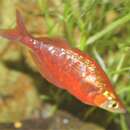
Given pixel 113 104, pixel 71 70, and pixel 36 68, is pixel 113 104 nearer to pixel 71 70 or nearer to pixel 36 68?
pixel 71 70

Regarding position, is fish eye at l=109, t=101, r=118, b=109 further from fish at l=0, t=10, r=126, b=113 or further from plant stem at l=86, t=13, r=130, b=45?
plant stem at l=86, t=13, r=130, b=45

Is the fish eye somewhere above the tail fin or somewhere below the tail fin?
below

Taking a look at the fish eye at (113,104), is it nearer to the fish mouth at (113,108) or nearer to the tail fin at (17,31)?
the fish mouth at (113,108)

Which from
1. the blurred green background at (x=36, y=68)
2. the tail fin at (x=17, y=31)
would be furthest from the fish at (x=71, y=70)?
the blurred green background at (x=36, y=68)

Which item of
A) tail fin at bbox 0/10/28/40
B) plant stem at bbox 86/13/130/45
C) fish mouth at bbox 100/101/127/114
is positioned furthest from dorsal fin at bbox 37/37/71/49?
plant stem at bbox 86/13/130/45

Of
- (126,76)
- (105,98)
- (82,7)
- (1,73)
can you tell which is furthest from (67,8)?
(126,76)

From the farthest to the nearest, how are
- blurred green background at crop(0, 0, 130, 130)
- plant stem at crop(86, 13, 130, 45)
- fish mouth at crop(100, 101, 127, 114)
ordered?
blurred green background at crop(0, 0, 130, 130) < plant stem at crop(86, 13, 130, 45) < fish mouth at crop(100, 101, 127, 114)

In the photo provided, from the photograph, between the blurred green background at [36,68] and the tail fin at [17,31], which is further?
the blurred green background at [36,68]

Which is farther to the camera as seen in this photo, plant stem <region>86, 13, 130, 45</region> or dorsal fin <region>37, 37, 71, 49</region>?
plant stem <region>86, 13, 130, 45</region>

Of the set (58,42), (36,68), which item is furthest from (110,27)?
(36,68)
